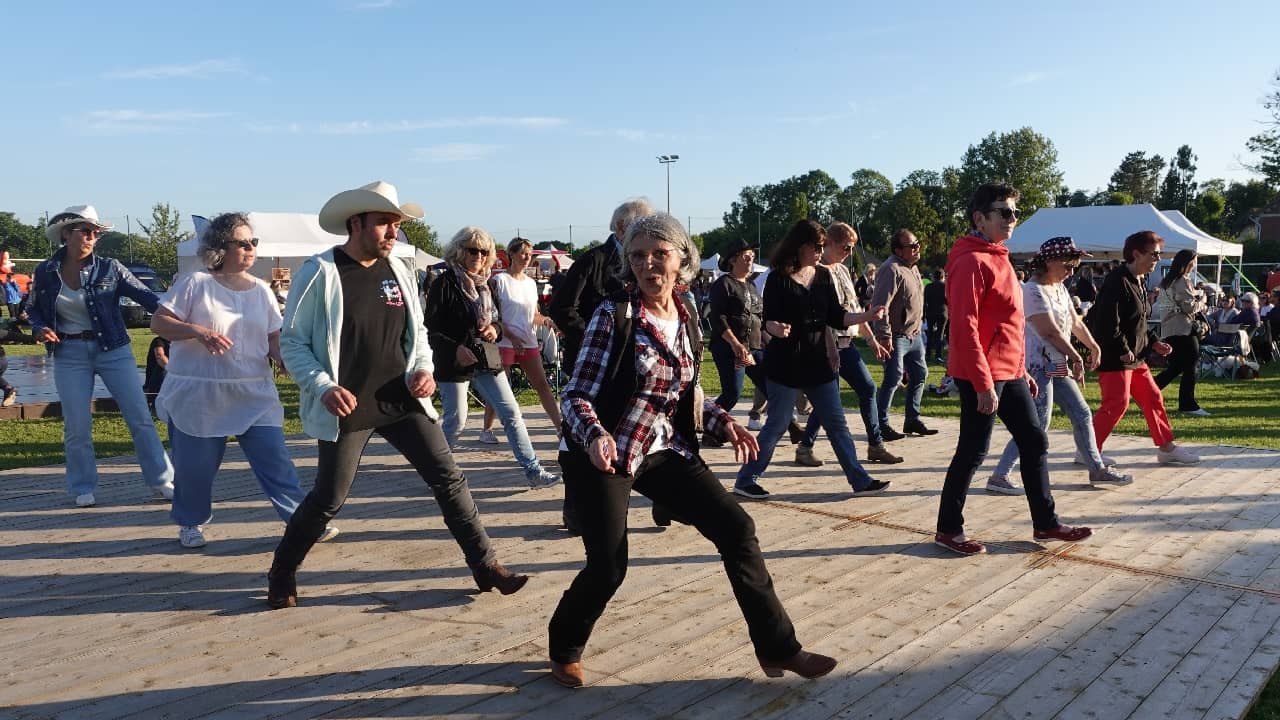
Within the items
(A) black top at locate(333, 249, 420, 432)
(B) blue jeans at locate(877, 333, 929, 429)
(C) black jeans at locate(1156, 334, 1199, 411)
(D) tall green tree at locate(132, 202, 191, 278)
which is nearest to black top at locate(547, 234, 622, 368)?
(A) black top at locate(333, 249, 420, 432)

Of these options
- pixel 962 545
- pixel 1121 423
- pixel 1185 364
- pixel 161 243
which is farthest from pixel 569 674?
pixel 161 243

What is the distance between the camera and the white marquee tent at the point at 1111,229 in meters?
21.6

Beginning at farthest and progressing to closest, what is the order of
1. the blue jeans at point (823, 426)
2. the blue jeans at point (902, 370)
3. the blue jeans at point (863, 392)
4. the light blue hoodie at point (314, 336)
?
1. the blue jeans at point (902, 370)
2. the blue jeans at point (863, 392)
3. the blue jeans at point (823, 426)
4. the light blue hoodie at point (314, 336)

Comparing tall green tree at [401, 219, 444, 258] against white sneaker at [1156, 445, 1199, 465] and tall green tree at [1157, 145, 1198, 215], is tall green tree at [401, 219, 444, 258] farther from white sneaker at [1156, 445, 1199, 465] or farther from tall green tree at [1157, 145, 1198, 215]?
tall green tree at [1157, 145, 1198, 215]

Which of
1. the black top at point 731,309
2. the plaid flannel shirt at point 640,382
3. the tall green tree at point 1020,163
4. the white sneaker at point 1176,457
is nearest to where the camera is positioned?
the plaid flannel shirt at point 640,382

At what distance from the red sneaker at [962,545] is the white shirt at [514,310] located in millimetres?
3188

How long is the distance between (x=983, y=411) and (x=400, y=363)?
2.80 m

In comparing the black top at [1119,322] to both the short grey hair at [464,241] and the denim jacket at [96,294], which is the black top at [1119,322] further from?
the denim jacket at [96,294]

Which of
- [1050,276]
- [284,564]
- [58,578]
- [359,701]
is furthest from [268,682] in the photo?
[1050,276]

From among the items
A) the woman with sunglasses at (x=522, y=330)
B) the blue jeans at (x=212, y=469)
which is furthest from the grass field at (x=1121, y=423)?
the blue jeans at (x=212, y=469)

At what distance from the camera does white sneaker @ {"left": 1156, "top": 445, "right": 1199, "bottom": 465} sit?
717 centimetres

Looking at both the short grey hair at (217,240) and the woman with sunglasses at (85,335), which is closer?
the short grey hair at (217,240)

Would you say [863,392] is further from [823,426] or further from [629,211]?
[629,211]

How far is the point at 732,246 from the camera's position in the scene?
7.81 meters
